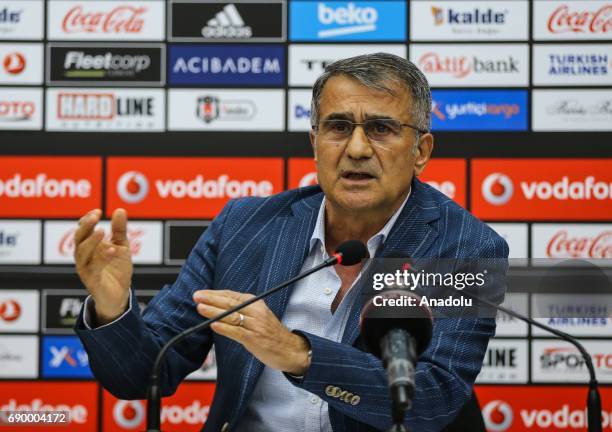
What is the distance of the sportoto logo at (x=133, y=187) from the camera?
11.0 ft

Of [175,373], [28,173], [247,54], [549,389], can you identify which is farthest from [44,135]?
[549,389]

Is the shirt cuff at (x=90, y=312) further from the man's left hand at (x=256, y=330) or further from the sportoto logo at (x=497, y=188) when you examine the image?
the sportoto logo at (x=497, y=188)

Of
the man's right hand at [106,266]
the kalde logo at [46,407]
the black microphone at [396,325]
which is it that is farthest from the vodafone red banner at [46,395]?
the black microphone at [396,325]

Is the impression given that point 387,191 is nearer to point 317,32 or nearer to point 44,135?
point 317,32

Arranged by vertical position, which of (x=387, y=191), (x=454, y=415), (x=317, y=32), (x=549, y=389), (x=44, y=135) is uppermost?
(x=317, y=32)

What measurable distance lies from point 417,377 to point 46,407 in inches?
91.7

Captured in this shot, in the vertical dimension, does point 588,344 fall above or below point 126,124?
below

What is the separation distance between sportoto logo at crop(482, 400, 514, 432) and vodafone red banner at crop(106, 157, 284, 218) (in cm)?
137

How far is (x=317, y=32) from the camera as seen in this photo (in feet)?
Result: 11.0

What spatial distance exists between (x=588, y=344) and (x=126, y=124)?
2289 millimetres

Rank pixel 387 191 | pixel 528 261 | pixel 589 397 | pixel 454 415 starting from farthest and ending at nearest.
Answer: pixel 528 261, pixel 387 191, pixel 454 415, pixel 589 397

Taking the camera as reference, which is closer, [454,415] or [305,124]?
[454,415]

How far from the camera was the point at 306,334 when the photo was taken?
4.95 ft

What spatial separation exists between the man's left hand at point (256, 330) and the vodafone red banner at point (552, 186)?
2.07 m
